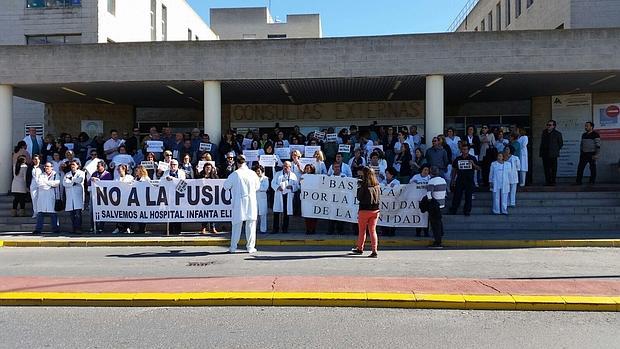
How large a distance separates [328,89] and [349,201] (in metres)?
6.78

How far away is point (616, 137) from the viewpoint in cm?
1994

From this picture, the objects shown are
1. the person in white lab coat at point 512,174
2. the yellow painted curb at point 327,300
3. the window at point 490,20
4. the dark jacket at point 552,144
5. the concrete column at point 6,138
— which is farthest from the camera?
the window at point 490,20

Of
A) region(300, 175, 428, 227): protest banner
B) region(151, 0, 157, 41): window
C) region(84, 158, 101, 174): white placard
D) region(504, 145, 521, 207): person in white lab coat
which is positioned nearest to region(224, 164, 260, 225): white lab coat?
region(300, 175, 428, 227): protest banner

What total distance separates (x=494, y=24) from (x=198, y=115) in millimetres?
22535

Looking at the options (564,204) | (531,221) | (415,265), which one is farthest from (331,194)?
(564,204)

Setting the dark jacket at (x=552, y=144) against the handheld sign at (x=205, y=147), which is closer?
the handheld sign at (x=205, y=147)

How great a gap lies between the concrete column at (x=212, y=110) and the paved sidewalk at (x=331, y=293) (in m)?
9.42

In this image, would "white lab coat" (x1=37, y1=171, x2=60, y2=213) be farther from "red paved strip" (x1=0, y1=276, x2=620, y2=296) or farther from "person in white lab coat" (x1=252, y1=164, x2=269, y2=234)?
"red paved strip" (x1=0, y1=276, x2=620, y2=296)

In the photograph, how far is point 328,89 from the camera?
18984mm

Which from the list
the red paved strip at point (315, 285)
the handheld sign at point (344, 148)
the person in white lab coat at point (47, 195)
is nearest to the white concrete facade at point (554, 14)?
the handheld sign at point (344, 148)

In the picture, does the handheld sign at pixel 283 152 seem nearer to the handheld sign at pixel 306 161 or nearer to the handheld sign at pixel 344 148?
the handheld sign at pixel 306 161

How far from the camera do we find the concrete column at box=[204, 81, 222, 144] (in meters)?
16.8

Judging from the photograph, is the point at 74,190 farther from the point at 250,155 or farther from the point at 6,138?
the point at 6,138

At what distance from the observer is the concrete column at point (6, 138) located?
16.7 metres
